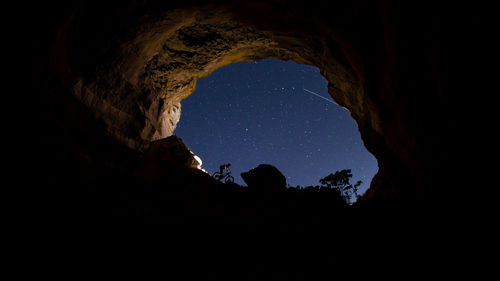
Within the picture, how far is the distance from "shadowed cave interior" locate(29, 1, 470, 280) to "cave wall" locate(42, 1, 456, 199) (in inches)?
1.4

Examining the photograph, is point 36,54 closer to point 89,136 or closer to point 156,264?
point 89,136

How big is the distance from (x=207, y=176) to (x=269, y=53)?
6.89 m

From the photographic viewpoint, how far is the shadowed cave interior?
4305mm

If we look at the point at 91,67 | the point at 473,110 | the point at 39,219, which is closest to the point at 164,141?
the point at 91,67

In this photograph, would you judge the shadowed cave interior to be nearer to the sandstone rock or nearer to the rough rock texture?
the rough rock texture

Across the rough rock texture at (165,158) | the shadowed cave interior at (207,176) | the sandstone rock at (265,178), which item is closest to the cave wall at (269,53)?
the shadowed cave interior at (207,176)

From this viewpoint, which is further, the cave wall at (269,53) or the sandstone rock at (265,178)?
the sandstone rock at (265,178)

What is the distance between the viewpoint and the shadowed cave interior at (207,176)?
14.1 feet

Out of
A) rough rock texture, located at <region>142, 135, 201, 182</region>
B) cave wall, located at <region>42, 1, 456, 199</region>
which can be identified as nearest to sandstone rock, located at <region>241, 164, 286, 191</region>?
rough rock texture, located at <region>142, 135, 201, 182</region>

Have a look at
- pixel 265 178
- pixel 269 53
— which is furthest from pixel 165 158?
pixel 269 53

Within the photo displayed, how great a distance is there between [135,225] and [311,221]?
5265 mm

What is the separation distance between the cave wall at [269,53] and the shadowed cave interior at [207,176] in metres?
0.04

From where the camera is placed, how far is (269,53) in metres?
10.4

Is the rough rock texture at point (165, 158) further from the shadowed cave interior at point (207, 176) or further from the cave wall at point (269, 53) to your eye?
the cave wall at point (269, 53)
